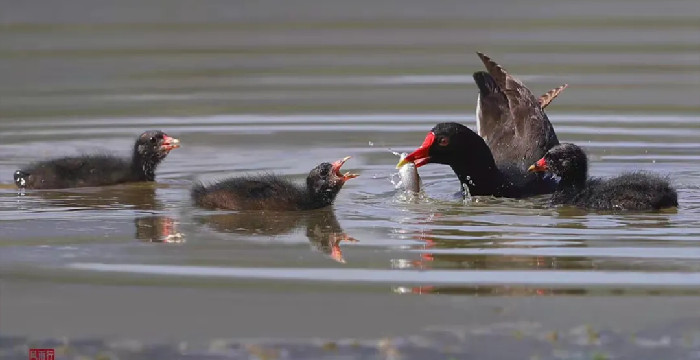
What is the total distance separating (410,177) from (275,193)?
113 centimetres

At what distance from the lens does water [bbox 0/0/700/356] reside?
26.0 feet

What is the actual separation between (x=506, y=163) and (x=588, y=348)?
5.06 m

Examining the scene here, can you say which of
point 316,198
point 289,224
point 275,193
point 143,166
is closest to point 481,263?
point 289,224

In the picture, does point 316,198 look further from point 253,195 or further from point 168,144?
point 168,144

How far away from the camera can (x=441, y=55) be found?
2053 cm

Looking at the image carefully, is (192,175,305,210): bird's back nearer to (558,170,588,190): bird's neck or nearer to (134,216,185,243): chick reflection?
(134,216,185,243): chick reflection

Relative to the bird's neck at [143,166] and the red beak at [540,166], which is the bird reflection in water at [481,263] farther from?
the bird's neck at [143,166]

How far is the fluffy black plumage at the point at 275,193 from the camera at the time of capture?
10703 mm

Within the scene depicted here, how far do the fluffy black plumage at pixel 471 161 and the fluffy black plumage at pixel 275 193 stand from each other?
2.70 feet

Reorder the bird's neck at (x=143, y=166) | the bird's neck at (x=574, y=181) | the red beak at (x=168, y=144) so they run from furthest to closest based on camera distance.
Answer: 1. the red beak at (x=168, y=144)
2. the bird's neck at (x=143, y=166)
3. the bird's neck at (x=574, y=181)

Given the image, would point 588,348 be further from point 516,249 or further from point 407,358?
point 516,249

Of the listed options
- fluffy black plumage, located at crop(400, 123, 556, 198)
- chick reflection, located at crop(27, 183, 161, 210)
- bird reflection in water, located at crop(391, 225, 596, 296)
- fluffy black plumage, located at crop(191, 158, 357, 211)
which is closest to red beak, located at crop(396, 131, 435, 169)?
fluffy black plumage, located at crop(400, 123, 556, 198)

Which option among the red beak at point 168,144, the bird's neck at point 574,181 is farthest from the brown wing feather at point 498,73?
the red beak at point 168,144

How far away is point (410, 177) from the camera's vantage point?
448 inches
